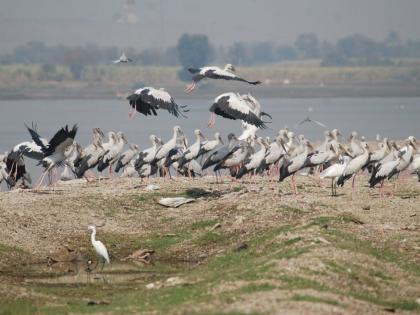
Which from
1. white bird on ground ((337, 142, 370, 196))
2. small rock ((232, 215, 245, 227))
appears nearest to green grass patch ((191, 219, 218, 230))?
small rock ((232, 215, 245, 227))

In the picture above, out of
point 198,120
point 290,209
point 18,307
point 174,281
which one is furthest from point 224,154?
point 198,120

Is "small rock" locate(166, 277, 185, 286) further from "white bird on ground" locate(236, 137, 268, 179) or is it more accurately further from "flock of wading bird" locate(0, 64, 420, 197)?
"white bird on ground" locate(236, 137, 268, 179)

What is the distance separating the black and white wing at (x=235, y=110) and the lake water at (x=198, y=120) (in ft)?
→ 56.9

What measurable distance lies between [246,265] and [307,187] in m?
11.1

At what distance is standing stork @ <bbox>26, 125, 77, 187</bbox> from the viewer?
25266 mm

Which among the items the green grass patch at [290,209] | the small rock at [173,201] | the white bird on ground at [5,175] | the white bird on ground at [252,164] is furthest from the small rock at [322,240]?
the white bird on ground at [5,175]

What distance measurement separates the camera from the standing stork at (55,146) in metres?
25.3

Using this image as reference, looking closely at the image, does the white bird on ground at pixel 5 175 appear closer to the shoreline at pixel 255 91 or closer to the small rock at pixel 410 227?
the small rock at pixel 410 227

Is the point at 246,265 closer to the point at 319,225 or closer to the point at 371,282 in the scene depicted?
the point at 371,282

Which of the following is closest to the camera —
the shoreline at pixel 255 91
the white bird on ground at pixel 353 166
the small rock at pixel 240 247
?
the small rock at pixel 240 247

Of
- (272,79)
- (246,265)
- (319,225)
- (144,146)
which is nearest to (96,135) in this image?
(319,225)

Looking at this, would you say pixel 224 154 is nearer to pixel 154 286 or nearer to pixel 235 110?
pixel 235 110

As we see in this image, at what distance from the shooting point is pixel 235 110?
1063 inches

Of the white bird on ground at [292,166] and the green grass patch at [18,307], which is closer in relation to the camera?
the green grass patch at [18,307]
